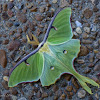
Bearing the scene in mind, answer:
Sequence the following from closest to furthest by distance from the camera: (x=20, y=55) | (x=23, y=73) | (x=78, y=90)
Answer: (x=23, y=73)
(x=78, y=90)
(x=20, y=55)

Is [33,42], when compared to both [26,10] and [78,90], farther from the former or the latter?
[78,90]

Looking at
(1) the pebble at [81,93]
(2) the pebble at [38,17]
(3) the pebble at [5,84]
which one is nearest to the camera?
(1) the pebble at [81,93]

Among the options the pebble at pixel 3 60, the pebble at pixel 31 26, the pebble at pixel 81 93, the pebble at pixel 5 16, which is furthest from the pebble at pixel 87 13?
the pebble at pixel 3 60

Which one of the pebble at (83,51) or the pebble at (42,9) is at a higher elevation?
the pebble at (42,9)

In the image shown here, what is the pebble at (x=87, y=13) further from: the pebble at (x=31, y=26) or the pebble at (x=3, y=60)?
the pebble at (x=3, y=60)

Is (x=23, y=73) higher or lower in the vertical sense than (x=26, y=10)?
lower

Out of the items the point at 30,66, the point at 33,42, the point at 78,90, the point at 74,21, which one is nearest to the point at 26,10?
the point at 33,42
